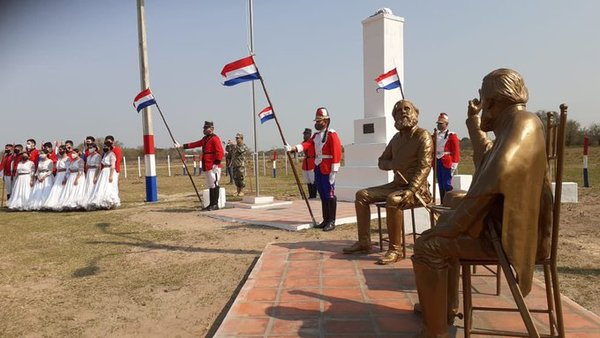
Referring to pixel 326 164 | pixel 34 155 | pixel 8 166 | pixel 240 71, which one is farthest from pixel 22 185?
pixel 326 164

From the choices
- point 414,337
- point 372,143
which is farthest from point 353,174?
point 414,337

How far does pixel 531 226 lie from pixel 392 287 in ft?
5.82

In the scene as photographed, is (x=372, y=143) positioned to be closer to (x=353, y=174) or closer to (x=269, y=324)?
(x=353, y=174)

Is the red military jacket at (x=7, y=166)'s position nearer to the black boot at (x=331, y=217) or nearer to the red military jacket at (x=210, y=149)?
the red military jacket at (x=210, y=149)

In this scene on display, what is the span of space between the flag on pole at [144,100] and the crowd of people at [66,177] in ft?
4.58

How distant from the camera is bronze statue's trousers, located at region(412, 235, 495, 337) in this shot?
235 centimetres

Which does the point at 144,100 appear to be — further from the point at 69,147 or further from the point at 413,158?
the point at 413,158

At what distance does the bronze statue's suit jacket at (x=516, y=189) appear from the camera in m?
2.07

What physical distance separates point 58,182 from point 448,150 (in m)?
9.92

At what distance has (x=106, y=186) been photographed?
11133 mm

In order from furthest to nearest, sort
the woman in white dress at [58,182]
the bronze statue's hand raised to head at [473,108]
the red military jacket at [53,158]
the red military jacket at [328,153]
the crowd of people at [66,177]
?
the red military jacket at [53,158]
the woman in white dress at [58,182]
the crowd of people at [66,177]
the red military jacket at [328,153]
the bronze statue's hand raised to head at [473,108]

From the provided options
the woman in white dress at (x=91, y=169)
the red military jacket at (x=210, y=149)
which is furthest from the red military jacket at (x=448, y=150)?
the woman in white dress at (x=91, y=169)

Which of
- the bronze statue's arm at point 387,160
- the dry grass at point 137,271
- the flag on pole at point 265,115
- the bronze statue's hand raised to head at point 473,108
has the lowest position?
the dry grass at point 137,271

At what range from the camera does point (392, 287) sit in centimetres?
373
